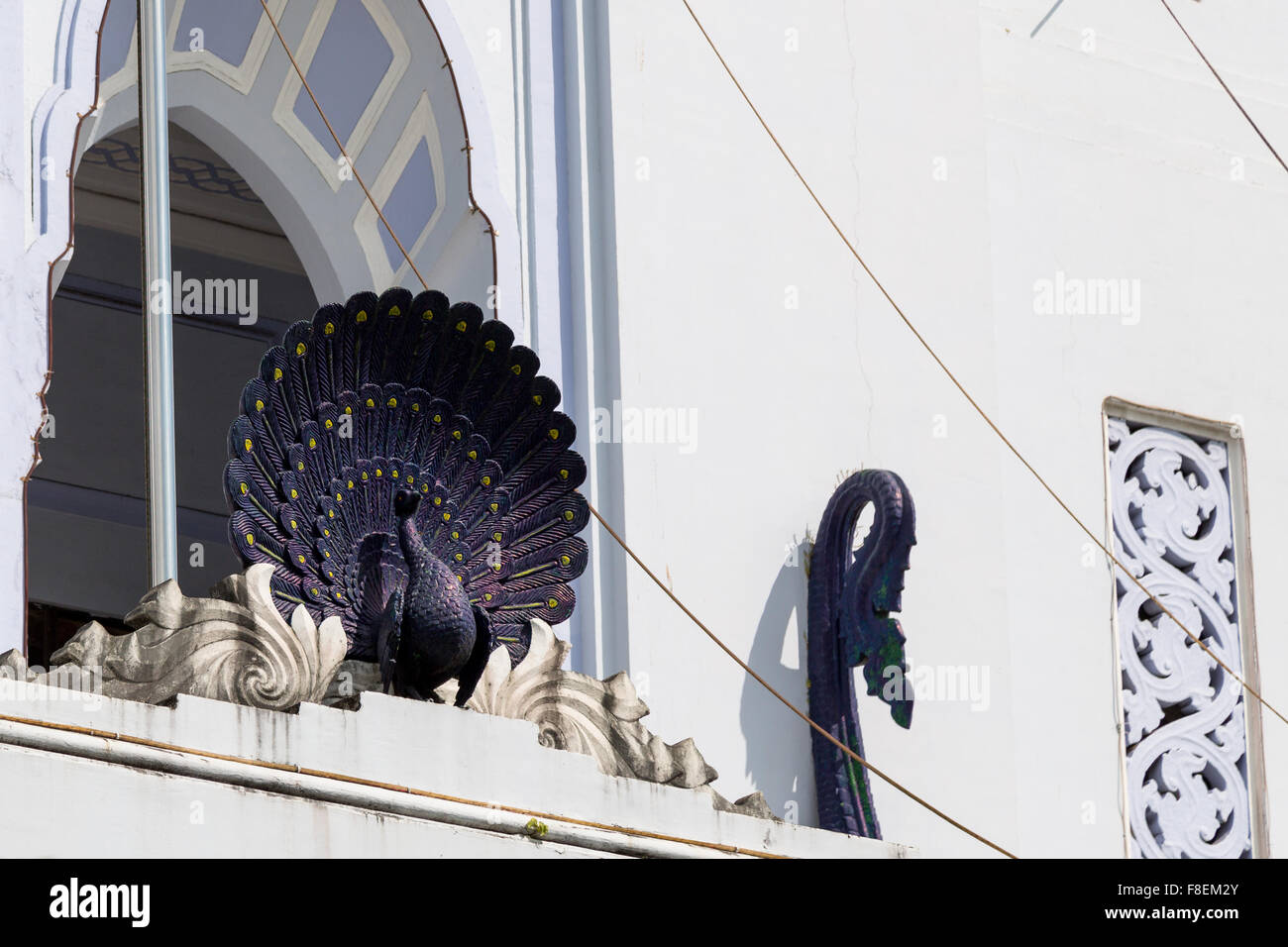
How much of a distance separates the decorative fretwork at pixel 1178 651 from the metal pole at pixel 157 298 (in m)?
4.30

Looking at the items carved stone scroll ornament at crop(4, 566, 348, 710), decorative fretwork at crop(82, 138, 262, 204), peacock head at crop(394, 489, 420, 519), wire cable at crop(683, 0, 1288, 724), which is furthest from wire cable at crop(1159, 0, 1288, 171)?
carved stone scroll ornament at crop(4, 566, 348, 710)

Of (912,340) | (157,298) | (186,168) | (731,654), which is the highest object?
(186,168)

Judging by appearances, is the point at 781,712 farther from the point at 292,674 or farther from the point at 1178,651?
the point at 292,674

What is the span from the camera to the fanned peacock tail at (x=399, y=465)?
7531mm

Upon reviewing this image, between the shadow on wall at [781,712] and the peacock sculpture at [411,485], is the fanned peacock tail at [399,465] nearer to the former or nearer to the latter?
the peacock sculpture at [411,485]

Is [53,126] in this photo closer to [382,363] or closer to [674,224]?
[382,363]

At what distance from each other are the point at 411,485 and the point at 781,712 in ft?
7.31

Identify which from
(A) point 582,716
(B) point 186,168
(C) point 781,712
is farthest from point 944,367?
(B) point 186,168

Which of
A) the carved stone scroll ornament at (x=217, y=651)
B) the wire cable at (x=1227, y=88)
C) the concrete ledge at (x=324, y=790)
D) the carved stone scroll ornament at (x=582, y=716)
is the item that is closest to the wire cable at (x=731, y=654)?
the carved stone scroll ornament at (x=582, y=716)

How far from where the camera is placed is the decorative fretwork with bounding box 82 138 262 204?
41.0 ft

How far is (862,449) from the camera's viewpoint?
1000 centimetres

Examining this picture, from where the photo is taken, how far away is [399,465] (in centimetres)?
785
